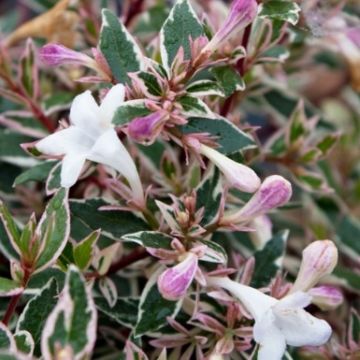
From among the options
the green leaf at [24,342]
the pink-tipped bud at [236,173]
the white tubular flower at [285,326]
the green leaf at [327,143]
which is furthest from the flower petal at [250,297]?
the green leaf at [327,143]

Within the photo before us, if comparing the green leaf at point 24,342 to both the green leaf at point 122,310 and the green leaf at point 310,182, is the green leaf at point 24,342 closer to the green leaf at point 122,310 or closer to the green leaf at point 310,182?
the green leaf at point 122,310

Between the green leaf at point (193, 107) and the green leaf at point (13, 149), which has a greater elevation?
the green leaf at point (193, 107)

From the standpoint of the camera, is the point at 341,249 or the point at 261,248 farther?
the point at 341,249

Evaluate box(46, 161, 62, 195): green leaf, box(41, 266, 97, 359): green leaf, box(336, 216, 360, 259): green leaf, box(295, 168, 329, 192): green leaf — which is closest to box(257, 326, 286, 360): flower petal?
box(41, 266, 97, 359): green leaf

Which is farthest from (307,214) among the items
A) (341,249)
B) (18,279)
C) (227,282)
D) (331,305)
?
(18,279)

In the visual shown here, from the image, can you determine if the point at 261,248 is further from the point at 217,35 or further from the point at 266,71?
the point at 266,71

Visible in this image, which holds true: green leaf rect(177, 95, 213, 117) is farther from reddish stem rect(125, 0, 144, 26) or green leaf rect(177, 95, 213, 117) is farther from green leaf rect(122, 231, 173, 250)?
reddish stem rect(125, 0, 144, 26)

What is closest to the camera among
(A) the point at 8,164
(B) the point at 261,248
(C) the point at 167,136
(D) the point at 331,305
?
(C) the point at 167,136
